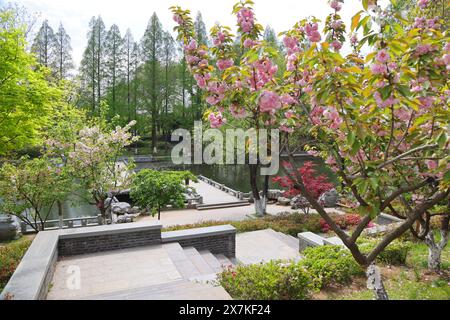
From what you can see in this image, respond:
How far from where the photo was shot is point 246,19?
4.00m

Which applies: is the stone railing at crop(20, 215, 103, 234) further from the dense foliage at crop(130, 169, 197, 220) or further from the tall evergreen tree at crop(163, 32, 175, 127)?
the tall evergreen tree at crop(163, 32, 175, 127)

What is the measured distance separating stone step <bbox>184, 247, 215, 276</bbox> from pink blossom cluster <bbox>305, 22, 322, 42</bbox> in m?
4.48

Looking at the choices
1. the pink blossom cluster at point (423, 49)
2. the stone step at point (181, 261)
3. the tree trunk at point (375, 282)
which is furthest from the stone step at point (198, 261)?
the pink blossom cluster at point (423, 49)

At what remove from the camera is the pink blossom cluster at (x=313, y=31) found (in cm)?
425

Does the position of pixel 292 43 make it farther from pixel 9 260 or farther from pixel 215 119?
pixel 9 260

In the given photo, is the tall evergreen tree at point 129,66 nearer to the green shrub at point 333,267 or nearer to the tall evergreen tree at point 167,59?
the tall evergreen tree at point 167,59

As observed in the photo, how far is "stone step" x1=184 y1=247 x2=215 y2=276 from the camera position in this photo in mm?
6463

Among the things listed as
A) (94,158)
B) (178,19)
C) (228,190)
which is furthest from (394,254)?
(228,190)

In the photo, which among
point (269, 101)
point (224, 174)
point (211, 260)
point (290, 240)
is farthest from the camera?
point (224, 174)

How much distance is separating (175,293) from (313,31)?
3909 mm

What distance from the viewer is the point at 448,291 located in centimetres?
454

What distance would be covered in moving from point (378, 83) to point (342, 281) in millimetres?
3458

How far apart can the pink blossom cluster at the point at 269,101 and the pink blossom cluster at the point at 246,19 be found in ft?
3.71
